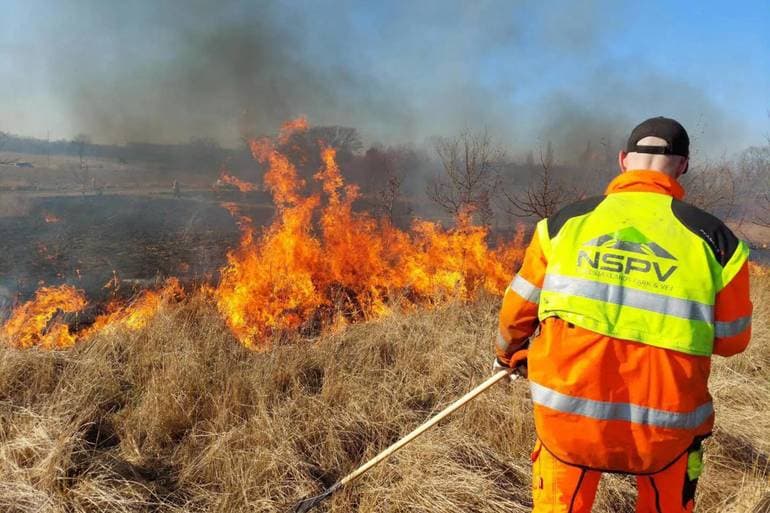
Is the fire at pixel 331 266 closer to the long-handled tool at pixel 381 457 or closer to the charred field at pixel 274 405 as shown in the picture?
the charred field at pixel 274 405

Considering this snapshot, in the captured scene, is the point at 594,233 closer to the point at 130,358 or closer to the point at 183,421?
the point at 183,421

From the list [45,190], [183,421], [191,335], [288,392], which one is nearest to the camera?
[183,421]

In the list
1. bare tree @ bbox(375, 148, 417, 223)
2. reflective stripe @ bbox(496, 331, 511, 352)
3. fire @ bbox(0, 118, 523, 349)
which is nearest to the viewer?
reflective stripe @ bbox(496, 331, 511, 352)

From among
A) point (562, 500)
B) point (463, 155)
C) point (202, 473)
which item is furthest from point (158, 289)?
point (463, 155)

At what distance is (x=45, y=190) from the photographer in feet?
50.9

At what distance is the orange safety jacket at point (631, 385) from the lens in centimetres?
137

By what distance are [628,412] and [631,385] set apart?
0.10m

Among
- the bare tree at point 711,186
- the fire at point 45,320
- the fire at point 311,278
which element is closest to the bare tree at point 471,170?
the fire at point 311,278

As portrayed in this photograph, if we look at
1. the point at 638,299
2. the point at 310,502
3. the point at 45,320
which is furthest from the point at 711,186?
the point at 45,320

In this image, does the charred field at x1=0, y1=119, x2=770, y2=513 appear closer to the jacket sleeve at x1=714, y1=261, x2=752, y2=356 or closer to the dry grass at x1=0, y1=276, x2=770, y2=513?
the dry grass at x1=0, y1=276, x2=770, y2=513

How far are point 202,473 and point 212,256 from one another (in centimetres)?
951

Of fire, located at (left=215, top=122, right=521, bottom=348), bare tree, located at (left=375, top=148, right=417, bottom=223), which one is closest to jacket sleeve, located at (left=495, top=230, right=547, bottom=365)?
fire, located at (left=215, top=122, right=521, bottom=348)

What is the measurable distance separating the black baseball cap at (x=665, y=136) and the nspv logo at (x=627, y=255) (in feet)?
1.26

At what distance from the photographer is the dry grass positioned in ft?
7.81
